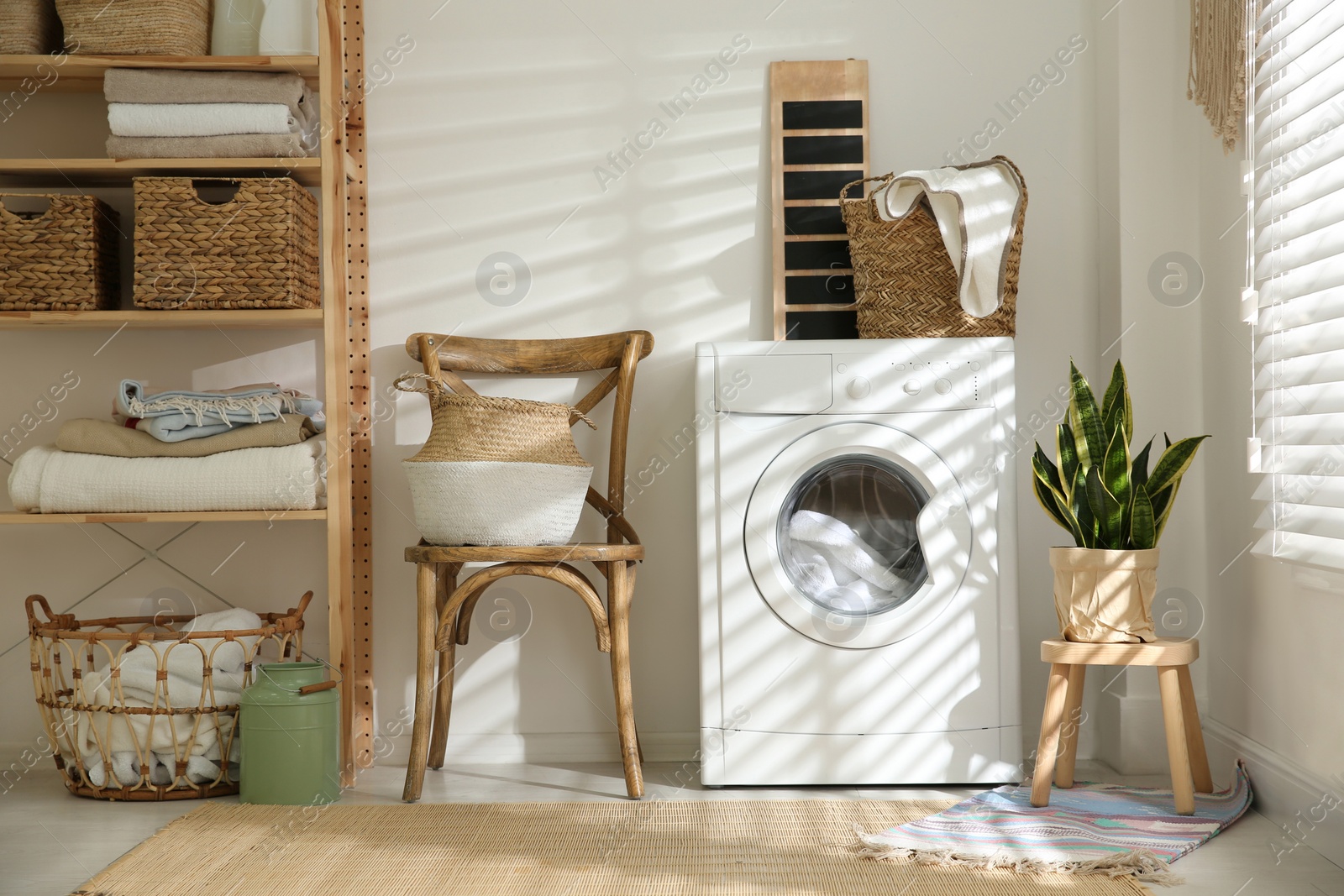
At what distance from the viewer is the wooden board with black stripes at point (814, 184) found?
2.34 metres

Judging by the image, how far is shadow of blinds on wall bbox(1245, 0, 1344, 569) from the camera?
5.32 feet

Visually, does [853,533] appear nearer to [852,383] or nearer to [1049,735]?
[852,383]

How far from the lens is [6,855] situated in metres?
1.67

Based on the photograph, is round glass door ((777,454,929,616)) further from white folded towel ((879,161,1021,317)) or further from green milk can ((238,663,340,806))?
green milk can ((238,663,340,806))

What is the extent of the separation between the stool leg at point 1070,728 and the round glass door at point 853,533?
13.6 inches

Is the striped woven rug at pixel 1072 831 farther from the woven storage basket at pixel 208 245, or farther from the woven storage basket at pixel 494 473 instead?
the woven storage basket at pixel 208 245

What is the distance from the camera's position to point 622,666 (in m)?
1.97

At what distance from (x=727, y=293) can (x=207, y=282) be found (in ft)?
3.69

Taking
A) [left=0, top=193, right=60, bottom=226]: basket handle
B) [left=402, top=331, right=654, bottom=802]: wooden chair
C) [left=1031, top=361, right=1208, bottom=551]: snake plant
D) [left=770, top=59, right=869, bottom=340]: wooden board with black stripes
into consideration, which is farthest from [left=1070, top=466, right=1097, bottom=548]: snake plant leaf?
[left=0, top=193, right=60, bottom=226]: basket handle

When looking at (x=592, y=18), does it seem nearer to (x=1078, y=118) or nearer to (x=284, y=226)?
(x=284, y=226)

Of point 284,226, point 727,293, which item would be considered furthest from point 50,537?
point 727,293

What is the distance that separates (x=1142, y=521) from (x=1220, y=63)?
0.92 m

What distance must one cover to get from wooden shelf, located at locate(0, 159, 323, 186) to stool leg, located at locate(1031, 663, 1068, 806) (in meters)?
1.76

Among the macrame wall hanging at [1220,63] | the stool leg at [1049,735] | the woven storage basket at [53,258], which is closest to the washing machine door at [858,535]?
the stool leg at [1049,735]
